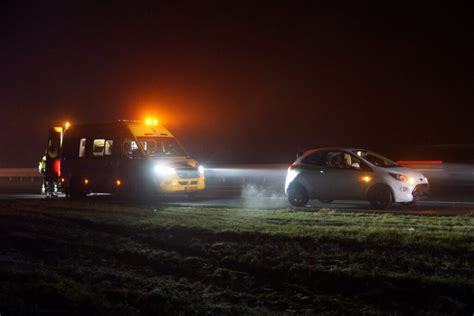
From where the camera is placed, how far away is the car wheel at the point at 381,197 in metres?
16.1

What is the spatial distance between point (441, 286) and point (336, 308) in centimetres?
140

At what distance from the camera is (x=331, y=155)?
17.2 metres

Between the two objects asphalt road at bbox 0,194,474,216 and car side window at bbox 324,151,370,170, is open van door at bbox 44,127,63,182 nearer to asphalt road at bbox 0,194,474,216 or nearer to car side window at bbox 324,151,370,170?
asphalt road at bbox 0,194,474,216

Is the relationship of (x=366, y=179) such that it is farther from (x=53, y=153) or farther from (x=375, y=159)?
(x=53, y=153)

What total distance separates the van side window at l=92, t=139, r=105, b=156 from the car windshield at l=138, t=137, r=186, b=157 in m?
1.61

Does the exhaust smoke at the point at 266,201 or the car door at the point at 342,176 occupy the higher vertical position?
the car door at the point at 342,176

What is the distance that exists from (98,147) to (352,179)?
8674mm

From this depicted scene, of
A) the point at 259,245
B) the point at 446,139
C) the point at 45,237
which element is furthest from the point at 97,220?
the point at 446,139

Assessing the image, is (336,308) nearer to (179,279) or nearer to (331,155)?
(179,279)

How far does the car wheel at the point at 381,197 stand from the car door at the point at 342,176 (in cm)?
29

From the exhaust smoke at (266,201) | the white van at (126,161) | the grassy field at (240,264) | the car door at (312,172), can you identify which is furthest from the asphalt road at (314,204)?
the grassy field at (240,264)

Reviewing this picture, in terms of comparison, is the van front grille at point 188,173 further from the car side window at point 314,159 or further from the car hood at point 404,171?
the car hood at point 404,171

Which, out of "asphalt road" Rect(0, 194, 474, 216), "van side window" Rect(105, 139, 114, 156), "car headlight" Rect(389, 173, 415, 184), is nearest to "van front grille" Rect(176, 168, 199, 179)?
"asphalt road" Rect(0, 194, 474, 216)

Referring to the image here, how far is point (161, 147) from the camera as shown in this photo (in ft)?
66.9
